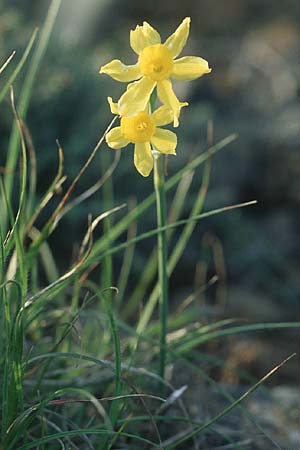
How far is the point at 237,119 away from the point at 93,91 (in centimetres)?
113

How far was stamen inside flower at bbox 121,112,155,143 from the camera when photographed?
1125 mm

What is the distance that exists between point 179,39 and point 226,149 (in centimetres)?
279

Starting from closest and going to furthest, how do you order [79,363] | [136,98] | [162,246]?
[136,98] < [162,246] < [79,363]

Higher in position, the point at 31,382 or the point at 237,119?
the point at 31,382

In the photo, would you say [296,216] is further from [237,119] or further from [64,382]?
[64,382]

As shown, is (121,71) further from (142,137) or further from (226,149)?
(226,149)

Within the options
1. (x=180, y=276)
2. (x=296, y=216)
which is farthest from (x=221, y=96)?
(x=180, y=276)

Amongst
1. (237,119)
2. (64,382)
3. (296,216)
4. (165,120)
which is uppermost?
(165,120)

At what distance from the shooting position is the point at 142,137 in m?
1.13

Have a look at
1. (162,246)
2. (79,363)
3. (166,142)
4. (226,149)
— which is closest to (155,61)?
(166,142)

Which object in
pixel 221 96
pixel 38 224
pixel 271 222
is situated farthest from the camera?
pixel 221 96

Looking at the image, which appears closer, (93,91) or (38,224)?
(38,224)

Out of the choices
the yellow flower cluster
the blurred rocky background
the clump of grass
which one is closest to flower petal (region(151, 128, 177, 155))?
the yellow flower cluster

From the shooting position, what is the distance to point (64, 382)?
4.81 ft
